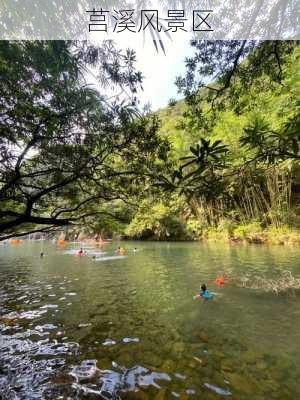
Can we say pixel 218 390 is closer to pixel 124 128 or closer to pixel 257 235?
pixel 124 128

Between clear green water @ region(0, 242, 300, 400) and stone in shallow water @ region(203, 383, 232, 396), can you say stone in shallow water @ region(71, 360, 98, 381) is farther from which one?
stone in shallow water @ region(203, 383, 232, 396)

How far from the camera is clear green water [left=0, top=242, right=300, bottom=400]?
3.47 meters

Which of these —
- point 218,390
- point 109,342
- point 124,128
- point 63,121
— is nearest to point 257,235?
point 109,342

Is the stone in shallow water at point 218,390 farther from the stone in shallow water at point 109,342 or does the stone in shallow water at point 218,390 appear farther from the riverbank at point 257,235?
the riverbank at point 257,235

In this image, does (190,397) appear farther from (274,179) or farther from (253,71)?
(274,179)

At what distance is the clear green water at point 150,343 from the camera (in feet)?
11.4

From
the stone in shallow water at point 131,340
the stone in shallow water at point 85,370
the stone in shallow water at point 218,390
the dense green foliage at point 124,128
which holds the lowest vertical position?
the stone in shallow water at point 218,390

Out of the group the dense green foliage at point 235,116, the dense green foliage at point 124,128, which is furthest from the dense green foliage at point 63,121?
the dense green foliage at point 235,116

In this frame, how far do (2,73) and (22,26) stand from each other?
1.56 feet

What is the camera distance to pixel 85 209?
4.88 meters

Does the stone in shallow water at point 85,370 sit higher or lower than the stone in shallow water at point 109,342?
lower

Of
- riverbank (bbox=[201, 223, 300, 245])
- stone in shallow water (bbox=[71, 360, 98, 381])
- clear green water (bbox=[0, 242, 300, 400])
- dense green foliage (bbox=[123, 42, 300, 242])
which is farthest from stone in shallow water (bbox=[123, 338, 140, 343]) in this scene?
riverbank (bbox=[201, 223, 300, 245])

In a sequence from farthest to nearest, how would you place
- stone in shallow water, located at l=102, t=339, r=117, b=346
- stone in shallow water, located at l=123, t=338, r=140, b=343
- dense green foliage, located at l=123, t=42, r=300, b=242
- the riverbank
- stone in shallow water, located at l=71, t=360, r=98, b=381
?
the riverbank → stone in shallow water, located at l=123, t=338, r=140, b=343 → stone in shallow water, located at l=102, t=339, r=117, b=346 → stone in shallow water, located at l=71, t=360, r=98, b=381 → dense green foliage, located at l=123, t=42, r=300, b=242

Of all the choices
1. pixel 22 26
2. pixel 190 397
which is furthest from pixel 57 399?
pixel 22 26
